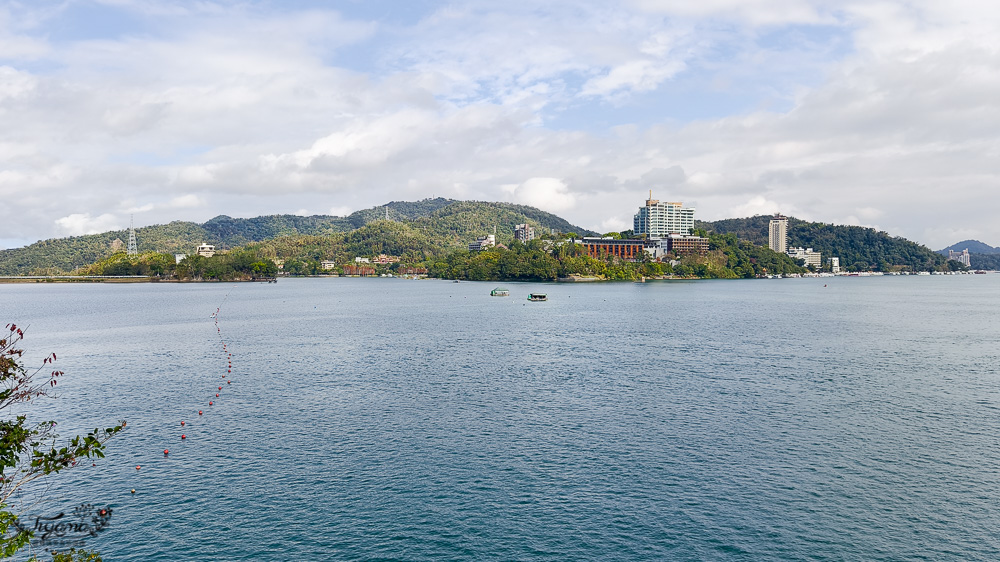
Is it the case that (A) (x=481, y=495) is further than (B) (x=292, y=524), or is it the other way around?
(A) (x=481, y=495)

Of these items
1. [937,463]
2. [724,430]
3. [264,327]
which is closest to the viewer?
[937,463]

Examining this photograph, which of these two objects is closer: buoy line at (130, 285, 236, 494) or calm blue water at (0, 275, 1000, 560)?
calm blue water at (0, 275, 1000, 560)

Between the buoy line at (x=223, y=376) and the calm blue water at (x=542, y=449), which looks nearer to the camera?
the calm blue water at (x=542, y=449)

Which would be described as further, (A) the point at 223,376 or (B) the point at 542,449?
(A) the point at 223,376

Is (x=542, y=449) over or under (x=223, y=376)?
under

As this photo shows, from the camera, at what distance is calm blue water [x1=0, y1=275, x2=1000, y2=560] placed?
25703 mm

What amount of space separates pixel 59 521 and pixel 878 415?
49.5 meters

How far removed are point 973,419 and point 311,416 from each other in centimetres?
4611

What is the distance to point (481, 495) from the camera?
2978cm

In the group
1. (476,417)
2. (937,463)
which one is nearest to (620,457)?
(476,417)

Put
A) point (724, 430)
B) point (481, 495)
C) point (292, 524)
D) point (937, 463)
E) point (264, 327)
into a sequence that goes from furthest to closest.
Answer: point (264, 327) < point (724, 430) < point (937, 463) < point (481, 495) < point (292, 524)

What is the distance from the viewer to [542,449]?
36031 millimetres

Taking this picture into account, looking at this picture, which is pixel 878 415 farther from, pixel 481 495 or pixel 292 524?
pixel 292 524

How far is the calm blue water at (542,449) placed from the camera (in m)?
25.7
